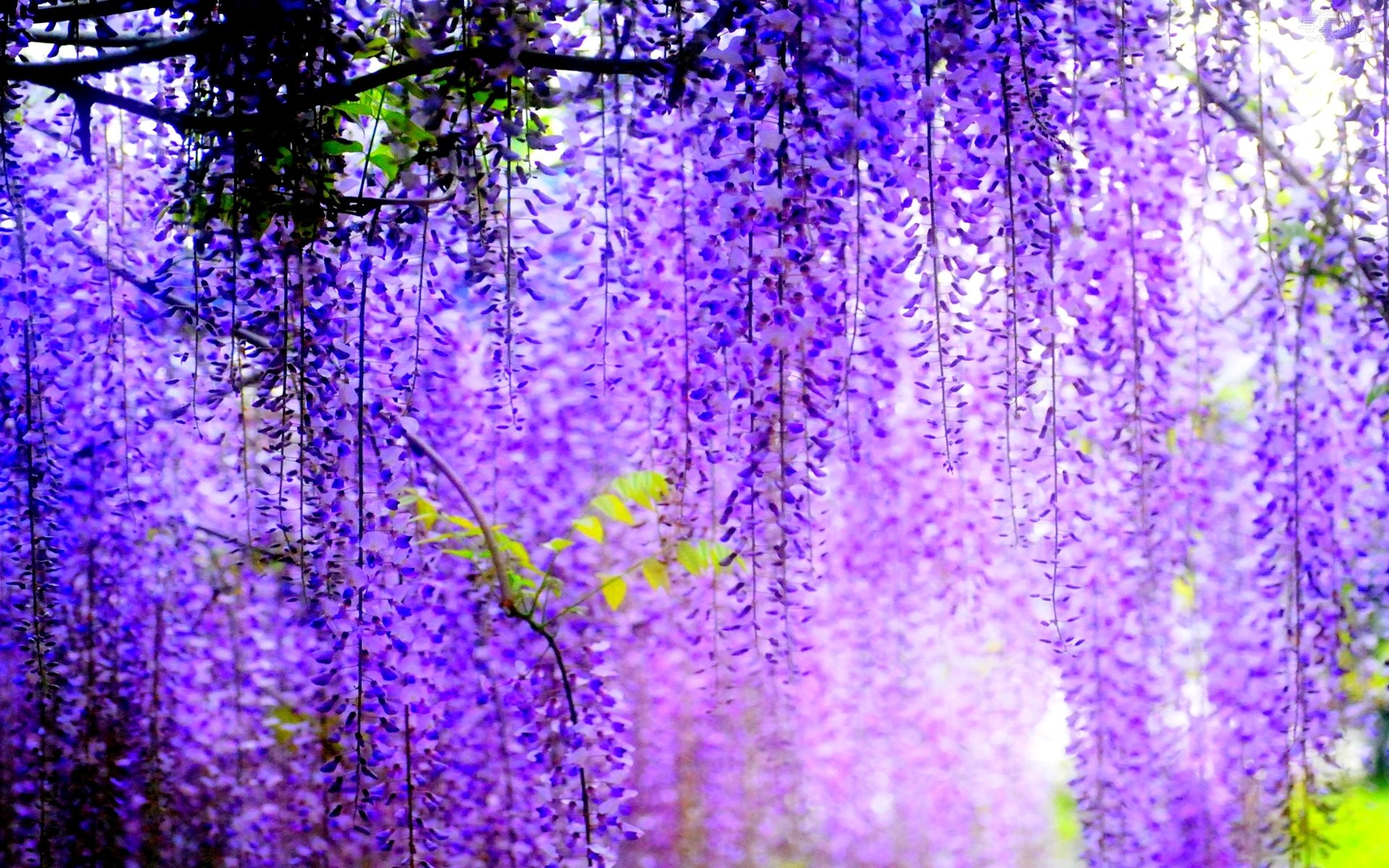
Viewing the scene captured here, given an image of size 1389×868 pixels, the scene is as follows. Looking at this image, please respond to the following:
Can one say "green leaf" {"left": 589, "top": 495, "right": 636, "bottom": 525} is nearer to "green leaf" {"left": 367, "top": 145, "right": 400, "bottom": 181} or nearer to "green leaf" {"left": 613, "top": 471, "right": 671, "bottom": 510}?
"green leaf" {"left": 613, "top": 471, "right": 671, "bottom": 510}

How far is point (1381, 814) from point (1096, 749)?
1.72m

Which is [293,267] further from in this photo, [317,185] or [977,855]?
[977,855]


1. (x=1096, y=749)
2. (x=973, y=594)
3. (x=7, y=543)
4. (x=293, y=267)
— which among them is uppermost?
(x=7, y=543)

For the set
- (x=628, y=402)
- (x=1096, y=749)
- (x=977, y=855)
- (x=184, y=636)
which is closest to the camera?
(x=1096, y=749)

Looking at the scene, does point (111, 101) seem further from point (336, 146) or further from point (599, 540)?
point (599, 540)

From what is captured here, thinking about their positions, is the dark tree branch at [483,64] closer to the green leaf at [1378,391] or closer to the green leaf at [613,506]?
the green leaf at [613,506]

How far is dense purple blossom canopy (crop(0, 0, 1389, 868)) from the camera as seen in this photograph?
4.82ft

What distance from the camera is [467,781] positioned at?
8.39ft

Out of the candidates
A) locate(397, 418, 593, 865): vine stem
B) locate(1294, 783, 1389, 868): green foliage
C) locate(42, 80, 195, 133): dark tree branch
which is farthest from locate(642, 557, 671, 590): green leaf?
locate(1294, 783, 1389, 868): green foliage

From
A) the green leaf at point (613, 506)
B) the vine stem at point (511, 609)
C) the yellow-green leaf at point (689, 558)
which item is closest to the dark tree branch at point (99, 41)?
the vine stem at point (511, 609)

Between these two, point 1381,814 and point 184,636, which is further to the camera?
point 1381,814

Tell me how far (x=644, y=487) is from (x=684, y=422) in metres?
0.19

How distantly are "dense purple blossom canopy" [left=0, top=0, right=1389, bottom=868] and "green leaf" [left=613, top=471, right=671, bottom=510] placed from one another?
0.02 meters

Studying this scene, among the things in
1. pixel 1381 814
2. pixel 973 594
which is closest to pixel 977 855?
pixel 1381 814
